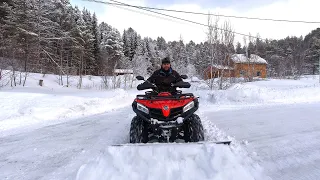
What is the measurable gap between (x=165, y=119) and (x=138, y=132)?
1.77ft

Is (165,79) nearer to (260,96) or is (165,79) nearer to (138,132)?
(138,132)

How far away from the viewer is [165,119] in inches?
192

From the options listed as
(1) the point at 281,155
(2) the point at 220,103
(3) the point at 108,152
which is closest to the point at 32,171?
(3) the point at 108,152

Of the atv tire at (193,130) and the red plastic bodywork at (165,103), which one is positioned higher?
the red plastic bodywork at (165,103)

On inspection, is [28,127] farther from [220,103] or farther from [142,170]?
[220,103]

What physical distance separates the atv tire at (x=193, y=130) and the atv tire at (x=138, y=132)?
0.75m

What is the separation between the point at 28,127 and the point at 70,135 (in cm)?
222

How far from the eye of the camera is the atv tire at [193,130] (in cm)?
500

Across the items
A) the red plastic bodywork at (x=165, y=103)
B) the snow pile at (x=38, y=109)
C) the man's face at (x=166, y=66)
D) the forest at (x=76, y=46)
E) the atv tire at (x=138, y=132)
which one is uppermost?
the forest at (x=76, y=46)

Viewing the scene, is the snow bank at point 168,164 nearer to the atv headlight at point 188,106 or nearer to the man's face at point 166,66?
the atv headlight at point 188,106

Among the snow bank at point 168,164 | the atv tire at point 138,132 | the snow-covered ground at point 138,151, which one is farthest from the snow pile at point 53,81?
the snow bank at point 168,164

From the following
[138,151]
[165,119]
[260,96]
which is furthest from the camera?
[260,96]

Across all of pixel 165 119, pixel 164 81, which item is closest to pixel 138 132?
pixel 165 119

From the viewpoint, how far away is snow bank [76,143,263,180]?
11.5ft
